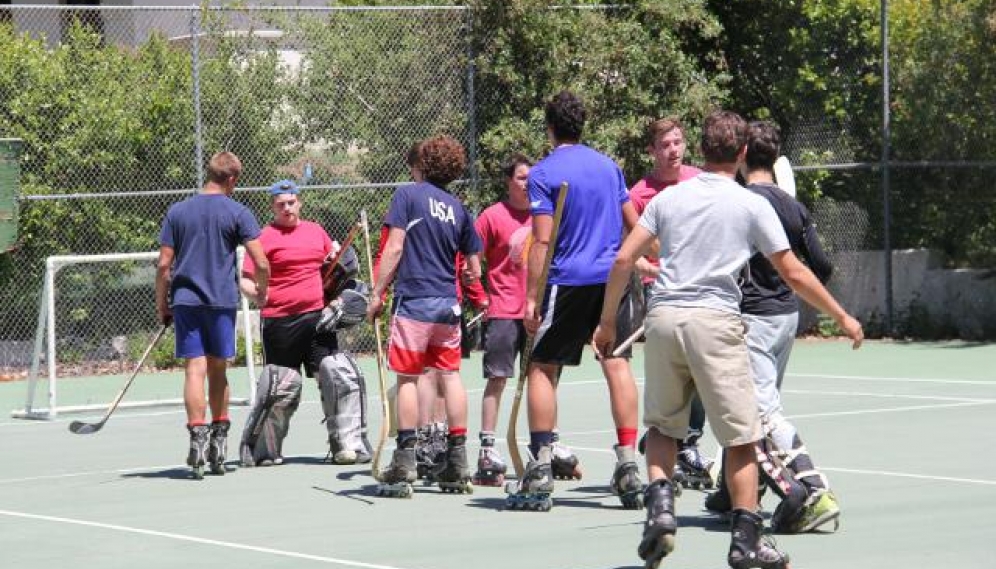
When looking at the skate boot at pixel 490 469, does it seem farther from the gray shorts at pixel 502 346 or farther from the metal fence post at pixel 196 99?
the metal fence post at pixel 196 99

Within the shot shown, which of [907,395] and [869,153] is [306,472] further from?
[869,153]

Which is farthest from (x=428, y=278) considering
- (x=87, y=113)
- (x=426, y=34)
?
(x=426, y=34)

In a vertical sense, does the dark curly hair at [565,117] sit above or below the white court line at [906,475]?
above

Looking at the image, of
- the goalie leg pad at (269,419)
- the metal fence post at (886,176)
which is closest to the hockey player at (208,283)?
the goalie leg pad at (269,419)

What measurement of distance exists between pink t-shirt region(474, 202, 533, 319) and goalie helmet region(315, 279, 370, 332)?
1.32 metres

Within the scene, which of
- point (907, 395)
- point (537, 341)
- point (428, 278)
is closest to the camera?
Result: point (537, 341)

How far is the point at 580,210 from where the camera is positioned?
10281 millimetres

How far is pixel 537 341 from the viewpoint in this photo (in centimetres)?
1015

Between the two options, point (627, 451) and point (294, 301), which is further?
point (294, 301)

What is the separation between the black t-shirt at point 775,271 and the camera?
941 cm

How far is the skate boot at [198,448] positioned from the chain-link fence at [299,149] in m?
7.14

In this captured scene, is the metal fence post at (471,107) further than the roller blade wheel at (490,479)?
Yes

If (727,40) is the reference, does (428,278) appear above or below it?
below

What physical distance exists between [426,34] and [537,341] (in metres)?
11.3
